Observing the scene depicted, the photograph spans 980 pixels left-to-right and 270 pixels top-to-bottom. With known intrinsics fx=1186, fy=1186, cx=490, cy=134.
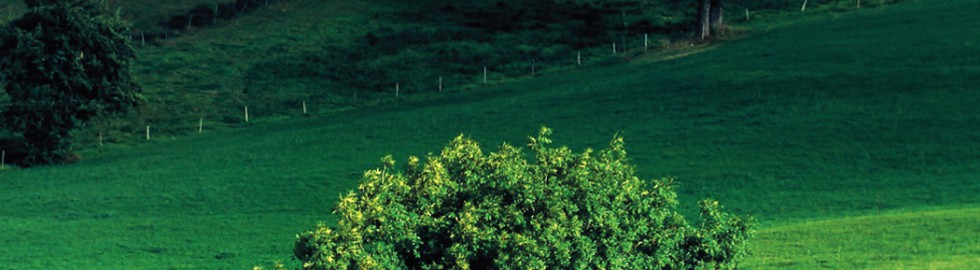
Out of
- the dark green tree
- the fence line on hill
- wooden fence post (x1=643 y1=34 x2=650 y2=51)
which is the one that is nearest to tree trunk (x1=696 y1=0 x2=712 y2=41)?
the fence line on hill

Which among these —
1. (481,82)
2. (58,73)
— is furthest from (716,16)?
(58,73)

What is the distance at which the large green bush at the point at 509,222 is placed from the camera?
22.2m

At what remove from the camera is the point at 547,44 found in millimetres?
91438

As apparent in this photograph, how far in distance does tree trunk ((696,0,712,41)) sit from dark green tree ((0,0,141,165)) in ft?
122

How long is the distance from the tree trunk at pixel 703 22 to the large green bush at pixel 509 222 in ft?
183

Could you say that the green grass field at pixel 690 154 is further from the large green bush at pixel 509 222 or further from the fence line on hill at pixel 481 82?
the large green bush at pixel 509 222

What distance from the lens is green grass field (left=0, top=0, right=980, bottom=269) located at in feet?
129

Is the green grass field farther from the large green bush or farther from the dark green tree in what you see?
the large green bush

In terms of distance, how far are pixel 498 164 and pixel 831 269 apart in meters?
10.5

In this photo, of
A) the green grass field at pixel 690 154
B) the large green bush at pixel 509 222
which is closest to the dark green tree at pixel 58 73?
the green grass field at pixel 690 154

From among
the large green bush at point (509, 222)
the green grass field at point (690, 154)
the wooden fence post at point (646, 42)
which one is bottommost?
the green grass field at point (690, 154)

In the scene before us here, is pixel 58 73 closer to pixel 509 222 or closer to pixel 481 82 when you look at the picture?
pixel 481 82

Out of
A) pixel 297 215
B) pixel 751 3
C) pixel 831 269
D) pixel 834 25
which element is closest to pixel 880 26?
pixel 834 25

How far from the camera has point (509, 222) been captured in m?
22.9
